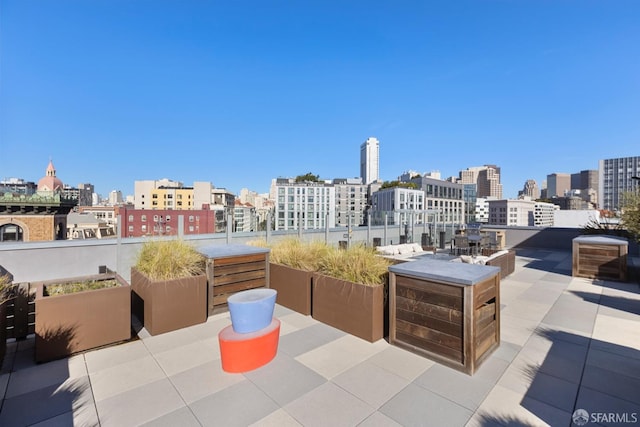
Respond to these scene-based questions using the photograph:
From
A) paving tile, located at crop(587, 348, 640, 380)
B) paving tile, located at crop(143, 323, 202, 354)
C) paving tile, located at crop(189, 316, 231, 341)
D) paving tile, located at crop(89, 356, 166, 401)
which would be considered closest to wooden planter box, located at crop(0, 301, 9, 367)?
paving tile, located at crop(89, 356, 166, 401)

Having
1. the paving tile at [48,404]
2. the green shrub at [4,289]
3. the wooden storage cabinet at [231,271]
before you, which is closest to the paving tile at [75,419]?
the paving tile at [48,404]

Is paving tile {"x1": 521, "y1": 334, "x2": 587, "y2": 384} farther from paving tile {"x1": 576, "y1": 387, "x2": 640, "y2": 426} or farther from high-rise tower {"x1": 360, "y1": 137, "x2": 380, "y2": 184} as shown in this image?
high-rise tower {"x1": 360, "y1": 137, "x2": 380, "y2": 184}

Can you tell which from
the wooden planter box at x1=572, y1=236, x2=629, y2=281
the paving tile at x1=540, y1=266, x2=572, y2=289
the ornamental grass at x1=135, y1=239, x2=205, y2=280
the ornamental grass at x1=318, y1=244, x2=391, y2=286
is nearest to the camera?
the ornamental grass at x1=318, y1=244, x2=391, y2=286

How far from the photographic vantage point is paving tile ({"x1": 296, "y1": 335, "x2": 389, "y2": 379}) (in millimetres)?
2633

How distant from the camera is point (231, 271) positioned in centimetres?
411

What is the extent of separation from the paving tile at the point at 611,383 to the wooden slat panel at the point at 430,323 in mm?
1039

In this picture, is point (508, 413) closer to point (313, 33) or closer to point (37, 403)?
point (37, 403)

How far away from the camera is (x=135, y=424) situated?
1870 millimetres

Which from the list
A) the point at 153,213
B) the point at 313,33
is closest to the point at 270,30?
the point at 313,33

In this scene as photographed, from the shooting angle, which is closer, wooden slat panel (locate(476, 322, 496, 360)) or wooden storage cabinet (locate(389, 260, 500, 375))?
wooden storage cabinet (locate(389, 260, 500, 375))

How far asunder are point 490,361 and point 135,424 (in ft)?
10.2

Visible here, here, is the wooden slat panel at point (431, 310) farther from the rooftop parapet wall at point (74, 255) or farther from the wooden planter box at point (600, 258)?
the wooden planter box at point (600, 258)

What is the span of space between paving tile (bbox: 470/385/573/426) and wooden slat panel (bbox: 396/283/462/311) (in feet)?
2.35

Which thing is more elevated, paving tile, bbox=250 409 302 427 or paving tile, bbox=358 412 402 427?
paving tile, bbox=250 409 302 427
